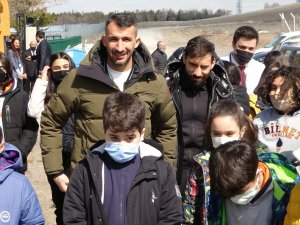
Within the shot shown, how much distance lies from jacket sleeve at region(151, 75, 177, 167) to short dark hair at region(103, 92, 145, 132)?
72 centimetres

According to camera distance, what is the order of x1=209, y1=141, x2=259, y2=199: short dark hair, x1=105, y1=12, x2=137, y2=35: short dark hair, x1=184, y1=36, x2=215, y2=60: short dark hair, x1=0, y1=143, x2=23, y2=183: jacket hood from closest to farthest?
1. x1=209, y1=141, x2=259, y2=199: short dark hair
2. x1=0, y1=143, x2=23, y2=183: jacket hood
3. x1=105, y1=12, x2=137, y2=35: short dark hair
4. x1=184, y1=36, x2=215, y2=60: short dark hair

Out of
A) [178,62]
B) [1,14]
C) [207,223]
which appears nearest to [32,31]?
[1,14]

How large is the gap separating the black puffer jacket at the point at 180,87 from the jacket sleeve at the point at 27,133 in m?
1.22

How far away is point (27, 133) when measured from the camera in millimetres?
4629

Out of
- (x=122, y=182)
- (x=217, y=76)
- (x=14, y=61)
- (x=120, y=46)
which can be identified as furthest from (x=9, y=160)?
(x=14, y=61)

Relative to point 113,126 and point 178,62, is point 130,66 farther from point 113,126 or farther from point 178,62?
point 113,126

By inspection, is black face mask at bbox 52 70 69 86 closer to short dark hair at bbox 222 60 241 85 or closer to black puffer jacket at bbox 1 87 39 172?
black puffer jacket at bbox 1 87 39 172

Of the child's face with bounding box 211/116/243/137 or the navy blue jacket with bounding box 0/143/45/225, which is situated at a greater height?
the child's face with bounding box 211/116/243/137

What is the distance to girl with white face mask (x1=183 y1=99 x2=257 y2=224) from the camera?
3.11 metres

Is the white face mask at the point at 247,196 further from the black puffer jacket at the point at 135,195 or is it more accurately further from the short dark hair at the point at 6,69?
the short dark hair at the point at 6,69

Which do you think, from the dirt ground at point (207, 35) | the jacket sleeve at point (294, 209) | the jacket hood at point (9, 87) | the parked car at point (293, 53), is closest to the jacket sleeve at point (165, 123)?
the jacket hood at point (9, 87)

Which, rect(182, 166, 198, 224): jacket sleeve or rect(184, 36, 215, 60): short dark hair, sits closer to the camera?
rect(182, 166, 198, 224): jacket sleeve

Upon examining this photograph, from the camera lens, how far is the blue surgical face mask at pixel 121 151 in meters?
2.95

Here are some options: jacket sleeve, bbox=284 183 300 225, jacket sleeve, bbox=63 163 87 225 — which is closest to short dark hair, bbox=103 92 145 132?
jacket sleeve, bbox=63 163 87 225
